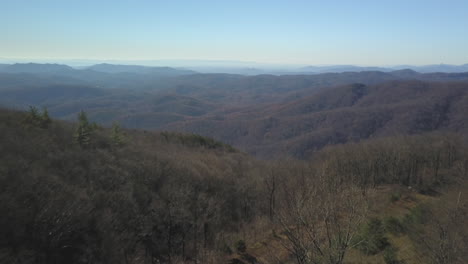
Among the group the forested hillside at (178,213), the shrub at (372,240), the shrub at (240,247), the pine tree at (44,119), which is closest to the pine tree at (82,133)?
the forested hillside at (178,213)

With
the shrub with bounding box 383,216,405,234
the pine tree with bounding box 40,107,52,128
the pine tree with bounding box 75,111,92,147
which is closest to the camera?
the shrub with bounding box 383,216,405,234

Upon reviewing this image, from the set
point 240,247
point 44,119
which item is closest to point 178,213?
point 240,247

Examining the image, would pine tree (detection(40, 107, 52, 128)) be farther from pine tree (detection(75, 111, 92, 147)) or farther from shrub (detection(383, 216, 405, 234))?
shrub (detection(383, 216, 405, 234))

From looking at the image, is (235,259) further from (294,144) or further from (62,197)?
(294,144)

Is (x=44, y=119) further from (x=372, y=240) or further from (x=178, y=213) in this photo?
(x=372, y=240)

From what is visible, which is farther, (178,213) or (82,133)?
(82,133)

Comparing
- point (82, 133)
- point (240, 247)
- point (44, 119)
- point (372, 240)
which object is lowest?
point (240, 247)

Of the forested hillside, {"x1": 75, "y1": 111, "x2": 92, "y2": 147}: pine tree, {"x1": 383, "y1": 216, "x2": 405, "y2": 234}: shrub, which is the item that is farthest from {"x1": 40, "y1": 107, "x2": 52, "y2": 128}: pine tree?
{"x1": 383, "y1": 216, "x2": 405, "y2": 234}: shrub

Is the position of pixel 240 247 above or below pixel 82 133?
below
